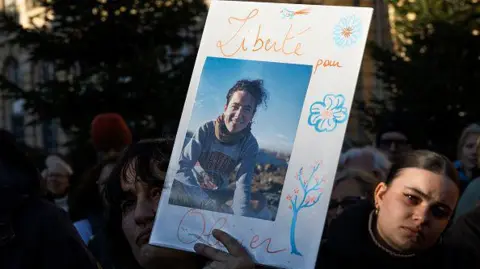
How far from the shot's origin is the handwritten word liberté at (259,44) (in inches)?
112

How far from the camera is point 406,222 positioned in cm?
302

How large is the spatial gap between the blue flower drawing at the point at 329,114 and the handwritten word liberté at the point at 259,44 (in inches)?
3.7

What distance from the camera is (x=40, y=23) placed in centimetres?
1182

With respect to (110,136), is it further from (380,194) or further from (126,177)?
(380,194)

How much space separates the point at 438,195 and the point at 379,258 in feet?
0.80

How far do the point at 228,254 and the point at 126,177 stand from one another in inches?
22.5

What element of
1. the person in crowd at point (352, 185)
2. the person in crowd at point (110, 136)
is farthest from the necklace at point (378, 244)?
the person in crowd at point (110, 136)

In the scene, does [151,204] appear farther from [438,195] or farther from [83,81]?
[83,81]

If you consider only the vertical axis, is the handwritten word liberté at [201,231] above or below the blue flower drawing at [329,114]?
below

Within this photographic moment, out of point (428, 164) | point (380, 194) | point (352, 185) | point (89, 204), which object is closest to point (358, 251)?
point (380, 194)

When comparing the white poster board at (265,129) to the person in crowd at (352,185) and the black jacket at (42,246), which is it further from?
the person in crowd at (352,185)

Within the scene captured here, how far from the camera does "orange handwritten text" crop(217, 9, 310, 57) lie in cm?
285

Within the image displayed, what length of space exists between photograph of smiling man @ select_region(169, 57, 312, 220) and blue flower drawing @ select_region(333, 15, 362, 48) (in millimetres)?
106

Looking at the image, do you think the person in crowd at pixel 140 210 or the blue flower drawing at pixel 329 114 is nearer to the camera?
the blue flower drawing at pixel 329 114
